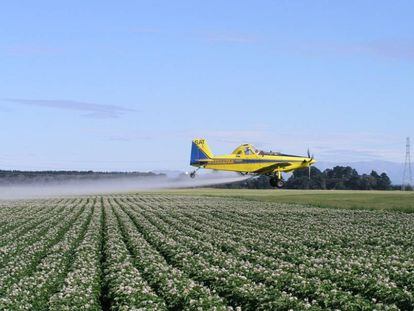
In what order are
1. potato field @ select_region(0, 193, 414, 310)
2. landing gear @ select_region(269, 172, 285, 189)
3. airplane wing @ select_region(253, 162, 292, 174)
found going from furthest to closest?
landing gear @ select_region(269, 172, 285, 189) < airplane wing @ select_region(253, 162, 292, 174) < potato field @ select_region(0, 193, 414, 310)

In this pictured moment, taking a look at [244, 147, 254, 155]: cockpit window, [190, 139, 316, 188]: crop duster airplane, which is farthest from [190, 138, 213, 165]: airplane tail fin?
[244, 147, 254, 155]: cockpit window

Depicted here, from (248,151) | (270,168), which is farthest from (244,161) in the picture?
(270,168)

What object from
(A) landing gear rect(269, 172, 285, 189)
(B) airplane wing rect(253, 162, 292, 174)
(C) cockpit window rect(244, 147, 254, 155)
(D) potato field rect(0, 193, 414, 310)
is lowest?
(D) potato field rect(0, 193, 414, 310)

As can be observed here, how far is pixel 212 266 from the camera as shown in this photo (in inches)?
869

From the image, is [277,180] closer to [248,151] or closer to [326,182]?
[248,151]

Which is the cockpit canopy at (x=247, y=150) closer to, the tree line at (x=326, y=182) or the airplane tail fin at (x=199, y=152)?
the airplane tail fin at (x=199, y=152)

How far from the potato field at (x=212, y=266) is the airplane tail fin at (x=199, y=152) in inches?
693

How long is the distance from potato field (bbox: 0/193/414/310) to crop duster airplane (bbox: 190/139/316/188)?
16.9 meters

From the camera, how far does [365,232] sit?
35.3 meters

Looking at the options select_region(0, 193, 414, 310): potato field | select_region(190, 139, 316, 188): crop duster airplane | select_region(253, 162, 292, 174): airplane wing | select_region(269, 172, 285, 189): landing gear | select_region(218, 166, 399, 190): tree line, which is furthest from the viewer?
select_region(218, 166, 399, 190): tree line

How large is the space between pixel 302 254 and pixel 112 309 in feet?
38.9

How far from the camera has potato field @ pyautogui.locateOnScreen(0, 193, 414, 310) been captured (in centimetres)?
1581

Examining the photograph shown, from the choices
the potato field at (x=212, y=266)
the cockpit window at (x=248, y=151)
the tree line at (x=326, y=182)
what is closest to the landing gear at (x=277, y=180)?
the cockpit window at (x=248, y=151)

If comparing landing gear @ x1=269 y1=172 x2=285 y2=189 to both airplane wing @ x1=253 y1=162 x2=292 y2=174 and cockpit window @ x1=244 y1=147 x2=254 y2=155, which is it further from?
cockpit window @ x1=244 y1=147 x2=254 y2=155
